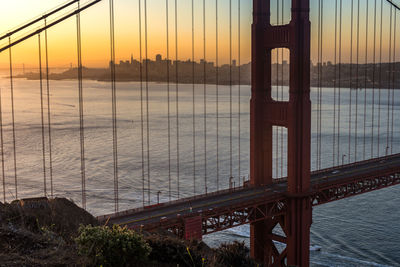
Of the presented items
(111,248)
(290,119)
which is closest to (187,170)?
(290,119)

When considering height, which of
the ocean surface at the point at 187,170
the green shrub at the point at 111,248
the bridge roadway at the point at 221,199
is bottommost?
the ocean surface at the point at 187,170

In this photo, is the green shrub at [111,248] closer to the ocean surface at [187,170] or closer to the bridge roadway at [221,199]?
the bridge roadway at [221,199]

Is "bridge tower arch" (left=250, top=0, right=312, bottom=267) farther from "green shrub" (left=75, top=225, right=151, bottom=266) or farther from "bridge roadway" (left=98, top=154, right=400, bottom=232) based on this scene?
"green shrub" (left=75, top=225, right=151, bottom=266)

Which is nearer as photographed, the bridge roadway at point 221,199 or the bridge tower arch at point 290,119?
the bridge roadway at point 221,199

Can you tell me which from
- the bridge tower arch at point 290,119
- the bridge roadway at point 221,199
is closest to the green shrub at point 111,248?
the bridge roadway at point 221,199

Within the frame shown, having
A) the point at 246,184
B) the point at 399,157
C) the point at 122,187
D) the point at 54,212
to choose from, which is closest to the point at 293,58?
the point at 246,184

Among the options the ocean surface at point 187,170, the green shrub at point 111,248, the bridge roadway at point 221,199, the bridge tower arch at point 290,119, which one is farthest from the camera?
the ocean surface at point 187,170

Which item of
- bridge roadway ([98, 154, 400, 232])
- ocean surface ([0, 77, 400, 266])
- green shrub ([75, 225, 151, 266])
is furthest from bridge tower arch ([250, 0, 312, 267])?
green shrub ([75, 225, 151, 266])
